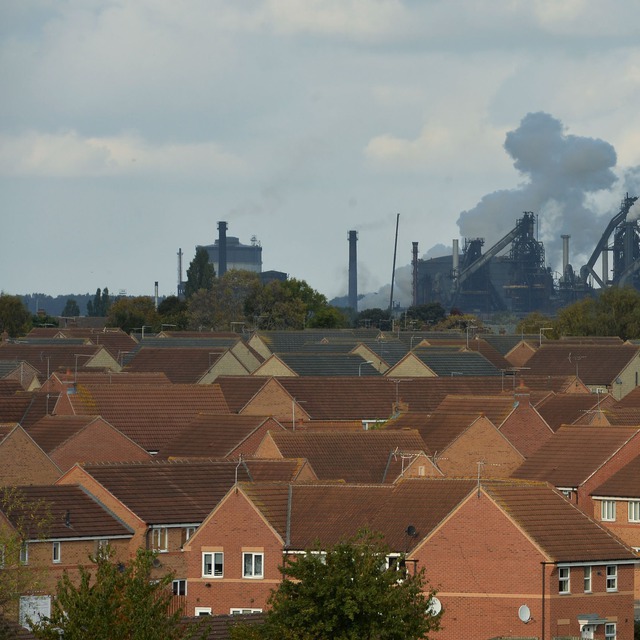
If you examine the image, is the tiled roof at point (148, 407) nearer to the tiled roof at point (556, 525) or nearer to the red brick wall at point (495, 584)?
the tiled roof at point (556, 525)

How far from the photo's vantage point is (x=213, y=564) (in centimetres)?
5588

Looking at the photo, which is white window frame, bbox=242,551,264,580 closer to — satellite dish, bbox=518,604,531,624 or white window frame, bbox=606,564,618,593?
satellite dish, bbox=518,604,531,624

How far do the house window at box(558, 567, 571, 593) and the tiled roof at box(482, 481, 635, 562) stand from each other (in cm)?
31

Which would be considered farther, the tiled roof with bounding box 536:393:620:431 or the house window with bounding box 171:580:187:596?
the tiled roof with bounding box 536:393:620:431

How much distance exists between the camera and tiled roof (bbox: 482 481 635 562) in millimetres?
51062

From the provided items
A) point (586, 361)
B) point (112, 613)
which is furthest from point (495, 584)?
point (586, 361)

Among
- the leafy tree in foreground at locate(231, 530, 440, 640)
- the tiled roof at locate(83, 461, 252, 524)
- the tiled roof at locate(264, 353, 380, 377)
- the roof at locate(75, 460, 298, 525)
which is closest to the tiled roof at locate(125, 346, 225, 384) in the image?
the tiled roof at locate(264, 353, 380, 377)

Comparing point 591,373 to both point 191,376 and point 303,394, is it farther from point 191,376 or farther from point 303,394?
point 303,394

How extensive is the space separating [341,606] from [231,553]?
1640cm

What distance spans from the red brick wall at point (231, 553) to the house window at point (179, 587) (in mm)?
884

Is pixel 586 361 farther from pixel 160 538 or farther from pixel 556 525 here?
pixel 556 525

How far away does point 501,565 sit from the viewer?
50781mm

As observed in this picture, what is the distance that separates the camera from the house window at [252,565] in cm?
5516

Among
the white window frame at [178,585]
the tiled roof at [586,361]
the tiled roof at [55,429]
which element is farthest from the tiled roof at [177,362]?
the white window frame at [178,585]
